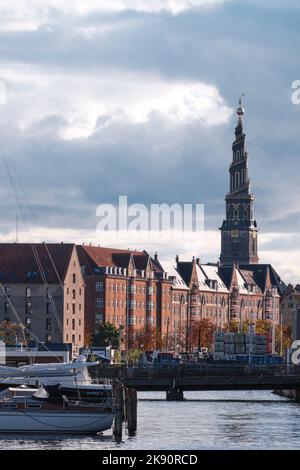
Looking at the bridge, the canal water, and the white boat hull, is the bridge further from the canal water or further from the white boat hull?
the white boat hull

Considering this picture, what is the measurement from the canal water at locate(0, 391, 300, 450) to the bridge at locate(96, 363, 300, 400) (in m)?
1.85

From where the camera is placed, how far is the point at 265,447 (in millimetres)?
102625

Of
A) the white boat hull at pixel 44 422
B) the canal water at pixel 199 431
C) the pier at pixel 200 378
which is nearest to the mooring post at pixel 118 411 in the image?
the canal water at pixel 199 431

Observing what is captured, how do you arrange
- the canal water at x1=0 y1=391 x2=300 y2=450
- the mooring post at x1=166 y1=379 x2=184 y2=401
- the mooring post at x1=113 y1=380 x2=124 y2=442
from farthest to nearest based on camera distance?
the mooring post at x1=166 y1=379 x2=184 y2=401, the mooring post at x1=113 y1=380 x2=124 y2=442, the canal water at x1=0 y1=391 x2=300 y2=450

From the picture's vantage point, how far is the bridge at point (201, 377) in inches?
6048

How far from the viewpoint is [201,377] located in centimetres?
15725

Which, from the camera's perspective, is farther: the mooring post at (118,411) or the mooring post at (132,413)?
the mooring post at (132,413)

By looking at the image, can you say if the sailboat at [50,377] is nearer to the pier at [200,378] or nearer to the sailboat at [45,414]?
the sailboat at [45,414]

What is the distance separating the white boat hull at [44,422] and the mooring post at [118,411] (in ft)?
4.98

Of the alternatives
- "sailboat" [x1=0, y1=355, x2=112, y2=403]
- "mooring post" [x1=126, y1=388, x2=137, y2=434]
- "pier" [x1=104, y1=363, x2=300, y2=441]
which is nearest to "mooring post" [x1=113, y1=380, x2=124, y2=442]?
"sailboat" [x1=0, y1=355, x2=112, y2=403]

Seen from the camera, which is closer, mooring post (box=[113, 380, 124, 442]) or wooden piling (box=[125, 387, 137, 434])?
mooring post (box=[113, 380, 124, 442])

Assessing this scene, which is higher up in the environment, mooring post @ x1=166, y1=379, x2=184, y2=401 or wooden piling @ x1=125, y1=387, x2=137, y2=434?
mooring post @ x1=166, y1=379, x2=184, y2=401

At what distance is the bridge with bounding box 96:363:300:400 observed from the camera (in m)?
154
